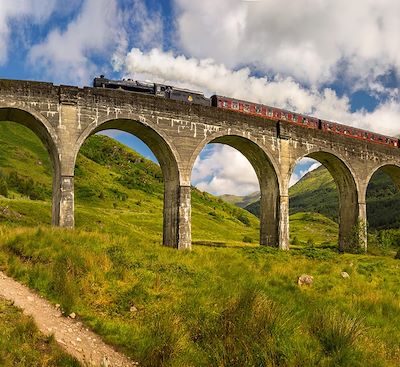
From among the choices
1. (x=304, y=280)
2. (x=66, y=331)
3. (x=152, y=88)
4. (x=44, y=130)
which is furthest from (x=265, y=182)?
(x=66, y=331)

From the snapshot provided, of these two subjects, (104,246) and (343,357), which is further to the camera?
(104,246)

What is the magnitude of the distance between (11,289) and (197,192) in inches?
3032

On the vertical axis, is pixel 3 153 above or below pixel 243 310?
above

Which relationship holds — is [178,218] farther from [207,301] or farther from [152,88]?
[207,301]

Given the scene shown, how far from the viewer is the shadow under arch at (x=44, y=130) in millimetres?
20297

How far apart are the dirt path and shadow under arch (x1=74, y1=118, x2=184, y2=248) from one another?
12.8m

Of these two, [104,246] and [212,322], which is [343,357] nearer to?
[212,322]

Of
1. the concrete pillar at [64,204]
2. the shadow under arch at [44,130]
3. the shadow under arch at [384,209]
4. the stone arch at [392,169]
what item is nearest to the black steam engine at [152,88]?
the shadow under arch at [44,130]

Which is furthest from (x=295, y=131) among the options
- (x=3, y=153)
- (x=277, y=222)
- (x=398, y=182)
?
(x=3, y=153)

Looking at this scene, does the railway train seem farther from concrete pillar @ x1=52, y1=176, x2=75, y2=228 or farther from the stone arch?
concrete pillar @ x1=52, y1=176, x2=75, y2=228

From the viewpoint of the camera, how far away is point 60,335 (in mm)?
8336

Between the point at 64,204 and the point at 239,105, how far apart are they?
47.3 ft

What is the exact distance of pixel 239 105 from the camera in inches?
1109

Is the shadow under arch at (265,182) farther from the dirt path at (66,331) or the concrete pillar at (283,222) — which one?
the dirt path at (66,331)
